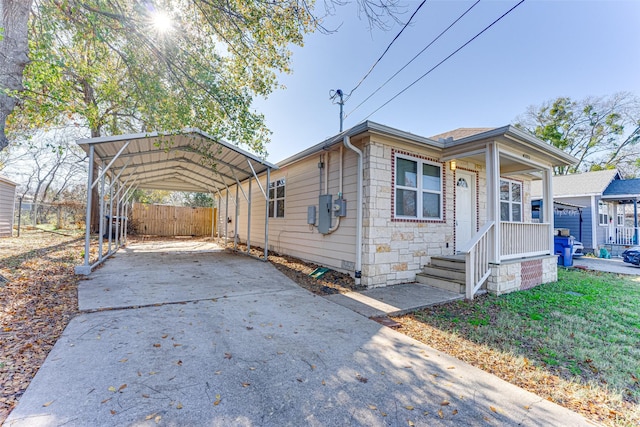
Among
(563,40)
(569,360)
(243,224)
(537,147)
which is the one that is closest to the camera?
(569,360)

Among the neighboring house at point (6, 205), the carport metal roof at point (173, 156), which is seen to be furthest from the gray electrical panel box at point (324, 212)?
the neighboring house at point (6, 205)

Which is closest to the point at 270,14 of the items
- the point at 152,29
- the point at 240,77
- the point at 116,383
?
the point at 240,77

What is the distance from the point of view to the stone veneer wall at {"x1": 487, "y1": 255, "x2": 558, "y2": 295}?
5266mm

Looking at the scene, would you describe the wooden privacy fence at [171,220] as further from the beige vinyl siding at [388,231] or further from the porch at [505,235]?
the porch at [505,235]

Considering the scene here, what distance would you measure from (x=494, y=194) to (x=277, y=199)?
21.2 feet

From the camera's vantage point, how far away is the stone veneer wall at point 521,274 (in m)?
5.27

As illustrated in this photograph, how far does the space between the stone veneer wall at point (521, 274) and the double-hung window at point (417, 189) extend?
1.66 meters

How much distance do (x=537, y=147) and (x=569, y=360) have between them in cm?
456

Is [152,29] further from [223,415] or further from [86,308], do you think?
[223,415]

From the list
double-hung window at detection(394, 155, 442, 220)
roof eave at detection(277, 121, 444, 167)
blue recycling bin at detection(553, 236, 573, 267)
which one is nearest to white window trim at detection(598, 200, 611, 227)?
blue recycling bin at detection(553, 236, 573, 267)

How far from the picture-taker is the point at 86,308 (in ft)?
12.1

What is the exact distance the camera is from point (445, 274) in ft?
18.3

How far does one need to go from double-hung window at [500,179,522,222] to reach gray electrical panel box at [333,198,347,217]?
474 cm

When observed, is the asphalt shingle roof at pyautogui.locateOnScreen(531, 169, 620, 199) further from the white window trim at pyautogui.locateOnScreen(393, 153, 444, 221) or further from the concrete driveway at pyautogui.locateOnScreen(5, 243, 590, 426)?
the concrete driveway at pyautogui.locateOnScreen(5, 243, 590, 426)
